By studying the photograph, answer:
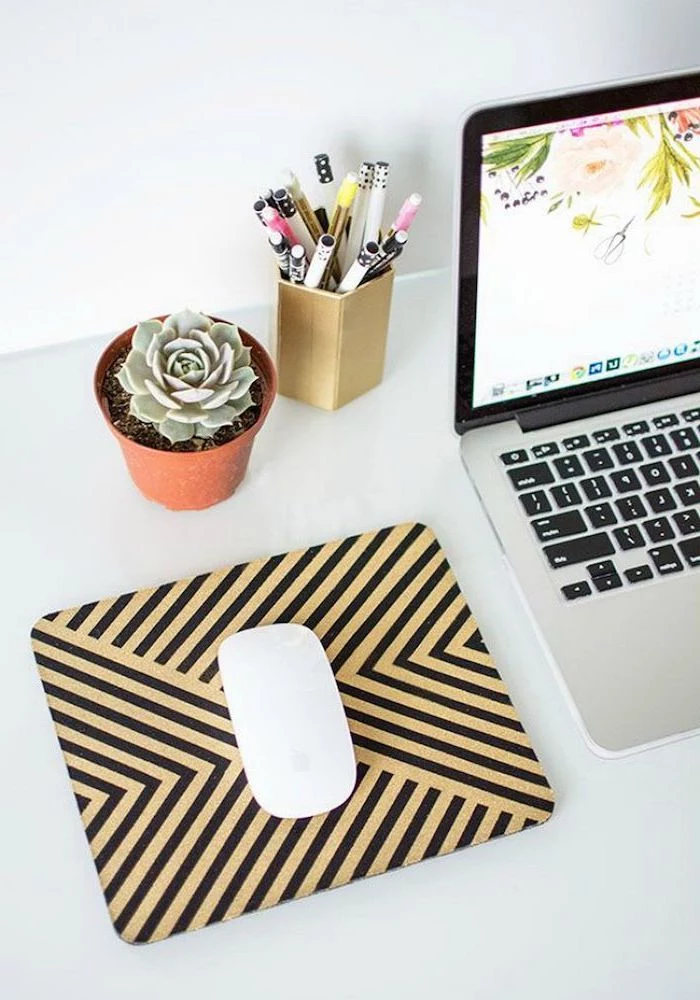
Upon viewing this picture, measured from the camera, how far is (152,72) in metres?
0.74

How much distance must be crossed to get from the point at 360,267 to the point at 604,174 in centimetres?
17

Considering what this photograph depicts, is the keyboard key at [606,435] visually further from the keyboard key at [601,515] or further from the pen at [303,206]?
the pen at [303,206]

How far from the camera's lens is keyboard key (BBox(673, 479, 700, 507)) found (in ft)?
2.54

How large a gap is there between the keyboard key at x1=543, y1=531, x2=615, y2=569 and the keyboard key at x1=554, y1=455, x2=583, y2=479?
0.16 ft

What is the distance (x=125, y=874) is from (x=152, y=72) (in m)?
0.51

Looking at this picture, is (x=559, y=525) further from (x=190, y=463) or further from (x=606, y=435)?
(x=190, y=463)

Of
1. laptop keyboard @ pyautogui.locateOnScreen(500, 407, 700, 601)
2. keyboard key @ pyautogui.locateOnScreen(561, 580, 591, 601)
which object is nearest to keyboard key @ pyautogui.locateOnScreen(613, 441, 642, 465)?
laptop keyboard @ pyautogui.locateOnScreen(500, 407, 700, 601)

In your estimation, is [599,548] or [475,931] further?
[599,548]

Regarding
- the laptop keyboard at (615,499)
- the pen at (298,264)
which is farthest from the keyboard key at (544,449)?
the pen at (298,264)

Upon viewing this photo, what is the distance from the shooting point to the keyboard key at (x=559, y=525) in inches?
29.6

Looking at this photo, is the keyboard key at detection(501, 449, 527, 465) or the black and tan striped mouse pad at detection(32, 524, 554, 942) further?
the keyboard key at detection(501, 449, 527, 465)

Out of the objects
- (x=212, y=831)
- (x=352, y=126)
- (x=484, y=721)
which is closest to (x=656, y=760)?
(x=484, y=721)

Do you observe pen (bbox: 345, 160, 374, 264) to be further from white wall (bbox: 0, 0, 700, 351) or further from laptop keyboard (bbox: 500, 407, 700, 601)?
laptop keyboard (bbox: 500, 407, 700, 601)

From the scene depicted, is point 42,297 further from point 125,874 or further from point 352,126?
point 125,874
